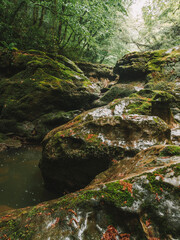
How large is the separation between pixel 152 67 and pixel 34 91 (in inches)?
354

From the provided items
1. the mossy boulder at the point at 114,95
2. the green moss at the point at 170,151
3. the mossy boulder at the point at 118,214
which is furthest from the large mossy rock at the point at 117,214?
the mossy boulder at the point at 114,95

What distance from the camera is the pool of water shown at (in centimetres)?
344

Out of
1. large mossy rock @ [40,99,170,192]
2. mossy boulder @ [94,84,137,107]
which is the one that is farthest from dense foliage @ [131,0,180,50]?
large mossy rock @ [40,99,170,192]

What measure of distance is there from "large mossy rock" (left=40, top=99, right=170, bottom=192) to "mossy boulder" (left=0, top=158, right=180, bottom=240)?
152 centimetres

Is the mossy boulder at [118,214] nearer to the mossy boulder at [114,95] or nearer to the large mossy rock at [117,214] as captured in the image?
the large mossy rock at [117,214]

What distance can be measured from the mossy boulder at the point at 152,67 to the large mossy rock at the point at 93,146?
6.69 meters

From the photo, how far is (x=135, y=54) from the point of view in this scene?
12961 mm

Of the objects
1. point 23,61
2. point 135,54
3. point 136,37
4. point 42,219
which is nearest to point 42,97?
point 23,61

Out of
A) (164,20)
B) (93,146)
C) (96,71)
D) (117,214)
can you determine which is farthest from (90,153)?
(164,20)

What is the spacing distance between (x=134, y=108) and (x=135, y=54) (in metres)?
9.64

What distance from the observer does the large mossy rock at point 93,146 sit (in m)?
3.22

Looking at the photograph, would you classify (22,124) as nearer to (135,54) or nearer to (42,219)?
(42,219)

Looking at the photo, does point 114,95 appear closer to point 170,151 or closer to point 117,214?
point 170,151

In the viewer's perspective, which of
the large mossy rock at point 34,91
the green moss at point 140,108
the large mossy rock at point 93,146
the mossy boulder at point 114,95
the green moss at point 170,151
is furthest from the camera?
the mossy boulder at point 114,95
